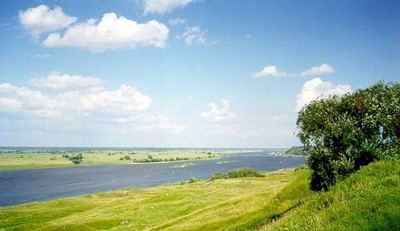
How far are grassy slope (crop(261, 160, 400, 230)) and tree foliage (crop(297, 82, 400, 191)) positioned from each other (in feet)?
64.5

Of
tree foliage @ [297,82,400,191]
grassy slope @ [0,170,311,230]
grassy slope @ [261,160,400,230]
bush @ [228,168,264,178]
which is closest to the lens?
grassy slope @ [261,160,400,230]

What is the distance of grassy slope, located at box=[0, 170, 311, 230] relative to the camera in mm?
57594

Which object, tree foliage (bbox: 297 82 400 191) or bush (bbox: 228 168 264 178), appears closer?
tree foliage (bbox: 297 82 400 191)

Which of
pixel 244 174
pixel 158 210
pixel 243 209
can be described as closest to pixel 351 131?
pixel 243 209

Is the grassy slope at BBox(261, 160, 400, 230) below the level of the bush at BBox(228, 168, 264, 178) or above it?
above

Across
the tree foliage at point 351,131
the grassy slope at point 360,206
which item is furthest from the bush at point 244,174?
the grassy slope at point 360,206

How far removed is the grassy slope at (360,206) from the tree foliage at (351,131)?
19.7 metres

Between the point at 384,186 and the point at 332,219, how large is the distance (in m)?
3.83

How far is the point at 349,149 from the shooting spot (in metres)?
40.8

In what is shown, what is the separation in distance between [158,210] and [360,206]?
287ft

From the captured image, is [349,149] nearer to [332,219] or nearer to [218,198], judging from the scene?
[332,219]

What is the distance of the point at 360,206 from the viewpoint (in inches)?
631

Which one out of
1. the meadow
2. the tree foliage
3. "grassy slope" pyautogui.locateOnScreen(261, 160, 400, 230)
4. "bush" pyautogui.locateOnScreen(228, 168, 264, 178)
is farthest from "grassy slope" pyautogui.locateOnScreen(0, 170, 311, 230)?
"bush" pyautogui.locateOnScreen(228, 168, 264, 178)

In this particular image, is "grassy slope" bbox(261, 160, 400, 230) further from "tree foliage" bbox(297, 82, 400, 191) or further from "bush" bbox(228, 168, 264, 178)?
"bush" bbox(228, 168, 264, 178)
